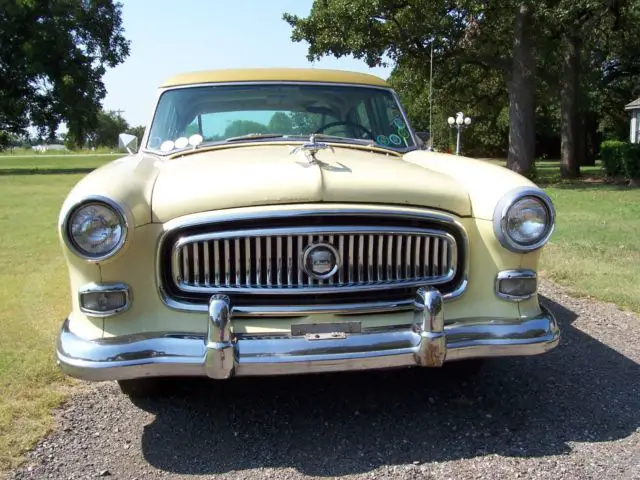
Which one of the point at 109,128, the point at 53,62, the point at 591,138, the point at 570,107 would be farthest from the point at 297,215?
the point at 109,128

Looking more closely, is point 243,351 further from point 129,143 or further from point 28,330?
point 28,330

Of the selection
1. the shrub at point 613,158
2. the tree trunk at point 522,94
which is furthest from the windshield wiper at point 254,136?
the shrub at point 613,158

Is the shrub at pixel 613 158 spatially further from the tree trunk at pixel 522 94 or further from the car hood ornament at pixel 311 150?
the car hood ornament at pixel 311 150

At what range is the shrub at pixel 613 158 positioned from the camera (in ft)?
59.7

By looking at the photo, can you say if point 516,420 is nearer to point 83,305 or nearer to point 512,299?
point 512,299

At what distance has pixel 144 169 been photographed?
325cm

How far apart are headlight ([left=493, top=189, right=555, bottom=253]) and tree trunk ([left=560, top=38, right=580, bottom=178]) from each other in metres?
18.9

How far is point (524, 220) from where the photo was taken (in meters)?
2.91

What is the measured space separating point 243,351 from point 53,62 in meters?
30.6

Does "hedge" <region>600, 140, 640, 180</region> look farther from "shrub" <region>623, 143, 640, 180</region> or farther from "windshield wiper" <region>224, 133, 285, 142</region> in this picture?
"windshield wiper" <region>224, 133, 285, 142</region>

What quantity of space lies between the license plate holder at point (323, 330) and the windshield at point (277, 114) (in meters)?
1.54

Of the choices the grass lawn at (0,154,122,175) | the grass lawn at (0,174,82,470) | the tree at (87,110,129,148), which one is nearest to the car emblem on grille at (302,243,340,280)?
the grass lawn at (0,174,82,470)

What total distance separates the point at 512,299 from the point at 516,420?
650mm

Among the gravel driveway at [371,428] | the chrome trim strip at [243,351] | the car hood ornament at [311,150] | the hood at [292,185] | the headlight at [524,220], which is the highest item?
the car hood ornament at [311,150]
